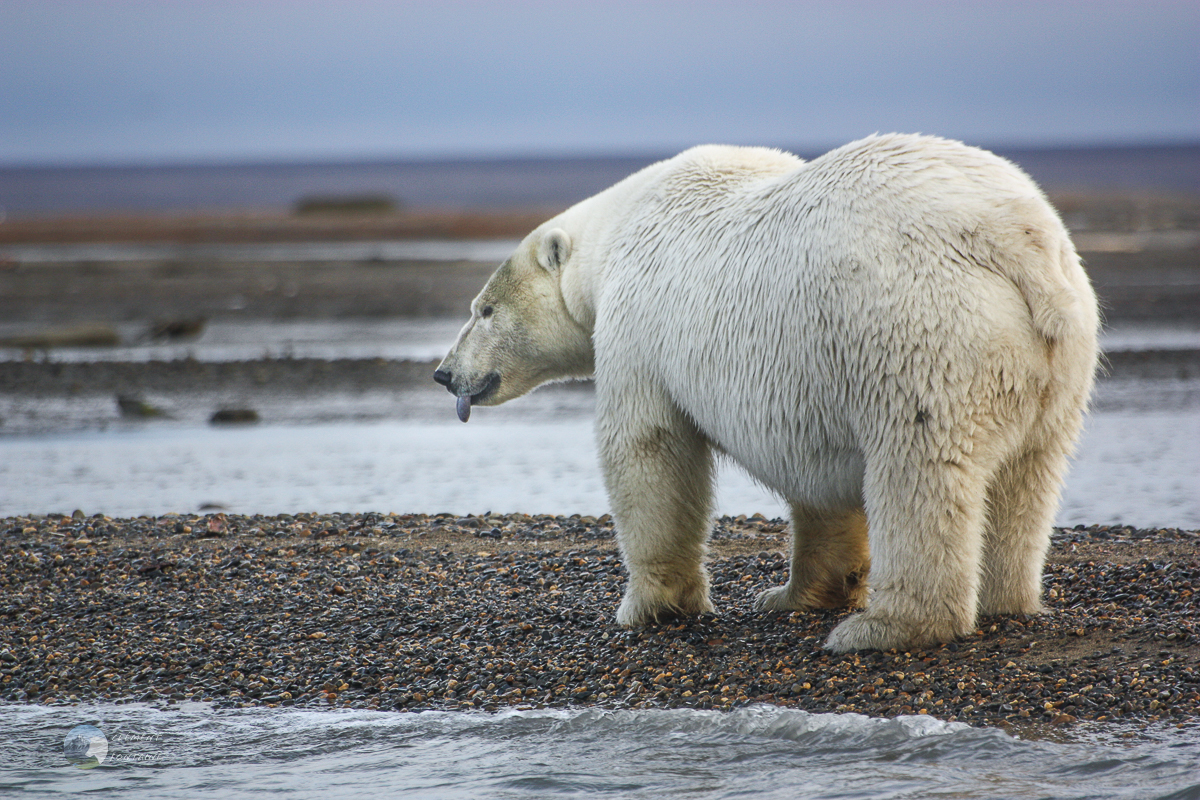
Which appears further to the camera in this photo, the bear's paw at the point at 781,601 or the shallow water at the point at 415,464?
the shallow water at the point at 415,464

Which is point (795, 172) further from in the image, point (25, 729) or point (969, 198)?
point (25, 729)

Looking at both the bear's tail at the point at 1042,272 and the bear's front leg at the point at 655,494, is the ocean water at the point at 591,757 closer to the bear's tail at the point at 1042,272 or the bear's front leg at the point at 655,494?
the bear's front leg at the point at 655,494

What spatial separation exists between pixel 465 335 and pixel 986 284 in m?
2.79

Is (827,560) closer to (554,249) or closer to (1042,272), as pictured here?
(1042,272)

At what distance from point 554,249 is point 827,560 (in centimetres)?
203

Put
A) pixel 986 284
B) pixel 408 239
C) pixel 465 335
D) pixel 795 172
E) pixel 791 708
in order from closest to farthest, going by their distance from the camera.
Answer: pixel 986 284
pixel 791 708
pixel 795 172
pixel 465 335
pixel 408 239

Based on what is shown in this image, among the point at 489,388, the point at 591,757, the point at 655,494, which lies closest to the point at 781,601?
the point at 655,494

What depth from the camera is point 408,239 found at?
156ft

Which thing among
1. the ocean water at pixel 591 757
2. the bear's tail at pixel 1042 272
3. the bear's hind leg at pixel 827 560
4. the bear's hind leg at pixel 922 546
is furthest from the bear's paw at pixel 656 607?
the bear's tail at pixel 1042 272

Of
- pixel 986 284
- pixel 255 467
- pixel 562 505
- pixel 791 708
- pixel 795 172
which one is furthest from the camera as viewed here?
pixel 255 467

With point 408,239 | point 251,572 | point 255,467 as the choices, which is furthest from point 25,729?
point 408,239

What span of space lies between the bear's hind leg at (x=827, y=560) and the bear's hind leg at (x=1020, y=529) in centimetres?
72

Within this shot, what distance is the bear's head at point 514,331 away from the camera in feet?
19.9

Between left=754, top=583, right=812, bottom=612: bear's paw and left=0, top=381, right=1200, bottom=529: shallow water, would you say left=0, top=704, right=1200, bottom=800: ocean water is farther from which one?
left=0, top=381, right=1200, bottom=529: shallow water
